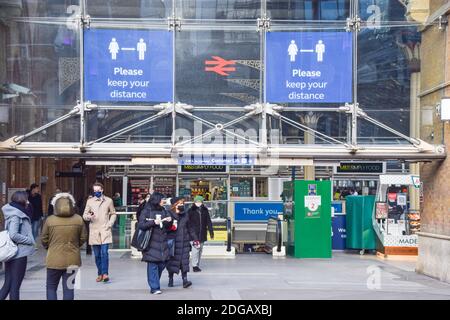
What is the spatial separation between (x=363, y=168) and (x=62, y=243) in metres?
19.0

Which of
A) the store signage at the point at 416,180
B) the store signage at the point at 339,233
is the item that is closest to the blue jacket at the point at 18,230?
the store signage at the point at 339,233

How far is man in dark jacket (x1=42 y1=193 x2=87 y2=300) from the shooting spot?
30.3 feet

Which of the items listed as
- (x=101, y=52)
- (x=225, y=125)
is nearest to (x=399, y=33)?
(x=225, y=125)

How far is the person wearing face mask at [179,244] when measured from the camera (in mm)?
12156

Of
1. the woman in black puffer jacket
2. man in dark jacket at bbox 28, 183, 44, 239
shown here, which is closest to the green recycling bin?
man in dark jacket at bbox 28, 183, 44, 239

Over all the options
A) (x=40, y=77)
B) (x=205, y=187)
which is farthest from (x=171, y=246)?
(x=205, y=187)

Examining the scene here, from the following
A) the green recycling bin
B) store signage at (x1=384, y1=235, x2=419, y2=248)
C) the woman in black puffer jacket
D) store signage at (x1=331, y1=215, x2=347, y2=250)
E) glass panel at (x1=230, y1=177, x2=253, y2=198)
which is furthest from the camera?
glass panel at (x1=230, y1=177, x2=253, y2=198)

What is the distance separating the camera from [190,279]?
1355 cm

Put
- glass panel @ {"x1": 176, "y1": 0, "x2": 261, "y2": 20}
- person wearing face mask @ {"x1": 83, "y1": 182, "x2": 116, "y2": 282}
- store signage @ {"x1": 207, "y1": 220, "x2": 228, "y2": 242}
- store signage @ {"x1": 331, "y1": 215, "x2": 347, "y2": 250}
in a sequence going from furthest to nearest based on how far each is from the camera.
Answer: store signage @ {"x1": 331, "y1": 215, "x2": 347, "y2": 250}
store signage @ {"x1": 207, "y1": 220, "x2": 228, "y2": 242}
glass panel @ {"x1": 176, "y1": 0, "x2": 261, "y2": 20}
person wearing face mask @ {"x1": 83, "y1": 182, "x2": 116, "y2": 282}

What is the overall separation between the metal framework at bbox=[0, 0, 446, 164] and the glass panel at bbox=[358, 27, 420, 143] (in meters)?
0.15

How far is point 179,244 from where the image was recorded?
12.4 metres

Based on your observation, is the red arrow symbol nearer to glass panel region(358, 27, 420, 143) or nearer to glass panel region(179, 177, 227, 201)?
glass panel region(358, 27, 420, 143)

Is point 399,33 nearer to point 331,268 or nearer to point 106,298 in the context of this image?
point 331,268

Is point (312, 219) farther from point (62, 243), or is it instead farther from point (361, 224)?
point (62, 243)
